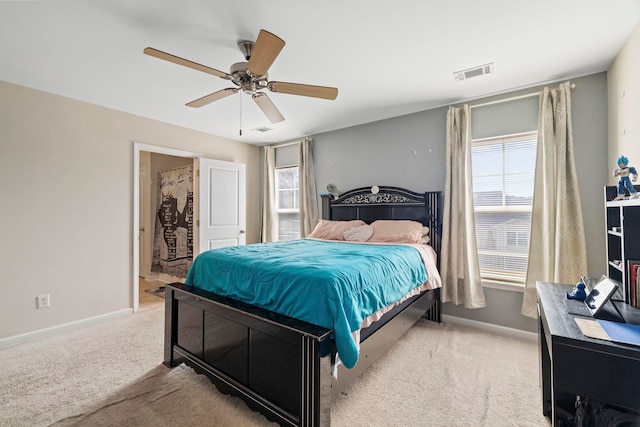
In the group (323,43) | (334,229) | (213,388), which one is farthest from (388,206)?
(213,388)

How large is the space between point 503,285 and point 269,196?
3746 millimetres

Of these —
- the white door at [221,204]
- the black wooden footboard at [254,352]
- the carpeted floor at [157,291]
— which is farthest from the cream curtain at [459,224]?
the carpeted floor at [157,291]

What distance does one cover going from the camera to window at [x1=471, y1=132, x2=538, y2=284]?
9.68 ft

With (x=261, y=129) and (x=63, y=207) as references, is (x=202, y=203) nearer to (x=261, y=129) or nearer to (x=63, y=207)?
(x=261, y=129)

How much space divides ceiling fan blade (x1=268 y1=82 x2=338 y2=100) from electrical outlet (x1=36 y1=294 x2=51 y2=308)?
10.6 feet

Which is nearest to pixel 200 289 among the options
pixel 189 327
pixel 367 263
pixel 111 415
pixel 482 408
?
pixel 189 327

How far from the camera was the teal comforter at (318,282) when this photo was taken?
157 centimetres

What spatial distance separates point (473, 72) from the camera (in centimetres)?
259

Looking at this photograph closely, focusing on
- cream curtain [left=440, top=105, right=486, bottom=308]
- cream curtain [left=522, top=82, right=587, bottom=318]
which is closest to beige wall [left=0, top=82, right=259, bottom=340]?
cream curtain [left=440, top=105, right=486, bottom=308]

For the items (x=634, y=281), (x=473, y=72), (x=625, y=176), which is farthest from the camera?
(x=473, y=72)

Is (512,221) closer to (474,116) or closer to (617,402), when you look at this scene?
(474,116)

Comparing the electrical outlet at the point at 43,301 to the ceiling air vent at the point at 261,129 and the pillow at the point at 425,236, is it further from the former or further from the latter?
the pillow at the point at 425,236

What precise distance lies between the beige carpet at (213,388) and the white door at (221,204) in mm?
1873

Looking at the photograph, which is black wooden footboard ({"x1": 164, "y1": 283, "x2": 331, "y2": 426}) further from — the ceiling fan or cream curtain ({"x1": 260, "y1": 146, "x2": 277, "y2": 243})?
cream curtain ({"x1": 260, "y1": 146, "x2": 277, "y2": 243})
